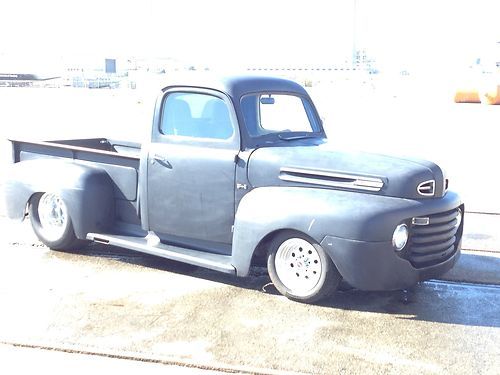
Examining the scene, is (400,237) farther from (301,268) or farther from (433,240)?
(301,268)

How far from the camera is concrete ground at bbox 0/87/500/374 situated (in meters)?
3.98

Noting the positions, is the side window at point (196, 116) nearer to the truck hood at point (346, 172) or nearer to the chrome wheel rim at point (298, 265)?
the truck hood at point (346, 172)

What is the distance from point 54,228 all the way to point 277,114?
2.63m

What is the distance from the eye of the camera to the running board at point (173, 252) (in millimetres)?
5203

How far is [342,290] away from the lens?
5355mm

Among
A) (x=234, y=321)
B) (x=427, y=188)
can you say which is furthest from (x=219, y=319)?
(x=427, y=188)

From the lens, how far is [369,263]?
4.58 metres

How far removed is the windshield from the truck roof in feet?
0.22

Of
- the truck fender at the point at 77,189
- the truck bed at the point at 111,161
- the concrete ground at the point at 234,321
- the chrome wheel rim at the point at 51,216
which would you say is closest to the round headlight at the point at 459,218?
the concrete ground at the point at 234,321

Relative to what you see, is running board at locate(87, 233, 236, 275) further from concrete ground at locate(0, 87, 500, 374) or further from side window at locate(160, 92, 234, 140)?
side window at locate(160, 92, 234, 140)

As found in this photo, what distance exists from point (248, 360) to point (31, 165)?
3.66m

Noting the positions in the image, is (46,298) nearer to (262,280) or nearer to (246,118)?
(262,280)

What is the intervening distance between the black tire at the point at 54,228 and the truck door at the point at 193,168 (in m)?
1.04

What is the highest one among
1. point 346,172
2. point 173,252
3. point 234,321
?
point 346,172
